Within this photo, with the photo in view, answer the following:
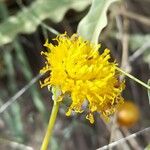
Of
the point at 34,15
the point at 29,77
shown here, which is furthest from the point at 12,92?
the point at 34,15

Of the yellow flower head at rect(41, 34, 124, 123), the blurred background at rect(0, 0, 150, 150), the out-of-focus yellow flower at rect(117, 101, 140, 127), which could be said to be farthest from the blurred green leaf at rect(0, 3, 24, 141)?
the yellow flower head at rect(41, 34, 124, 123)

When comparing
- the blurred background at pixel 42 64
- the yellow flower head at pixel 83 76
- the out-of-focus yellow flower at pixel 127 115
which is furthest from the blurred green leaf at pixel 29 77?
the yellow flower head at pixel 83 76

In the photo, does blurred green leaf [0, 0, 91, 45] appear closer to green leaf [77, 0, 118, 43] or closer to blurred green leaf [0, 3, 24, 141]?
blurred green leaf [0, 3, 24, 141]

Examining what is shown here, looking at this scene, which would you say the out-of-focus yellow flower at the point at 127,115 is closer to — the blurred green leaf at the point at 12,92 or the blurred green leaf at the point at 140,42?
the blurred green leaf at the point at 140,42

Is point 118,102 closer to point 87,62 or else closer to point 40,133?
point 87,62

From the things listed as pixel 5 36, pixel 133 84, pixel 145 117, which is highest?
pixel 5 36

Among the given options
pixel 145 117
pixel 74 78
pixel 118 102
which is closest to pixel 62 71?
pixel 74 78
